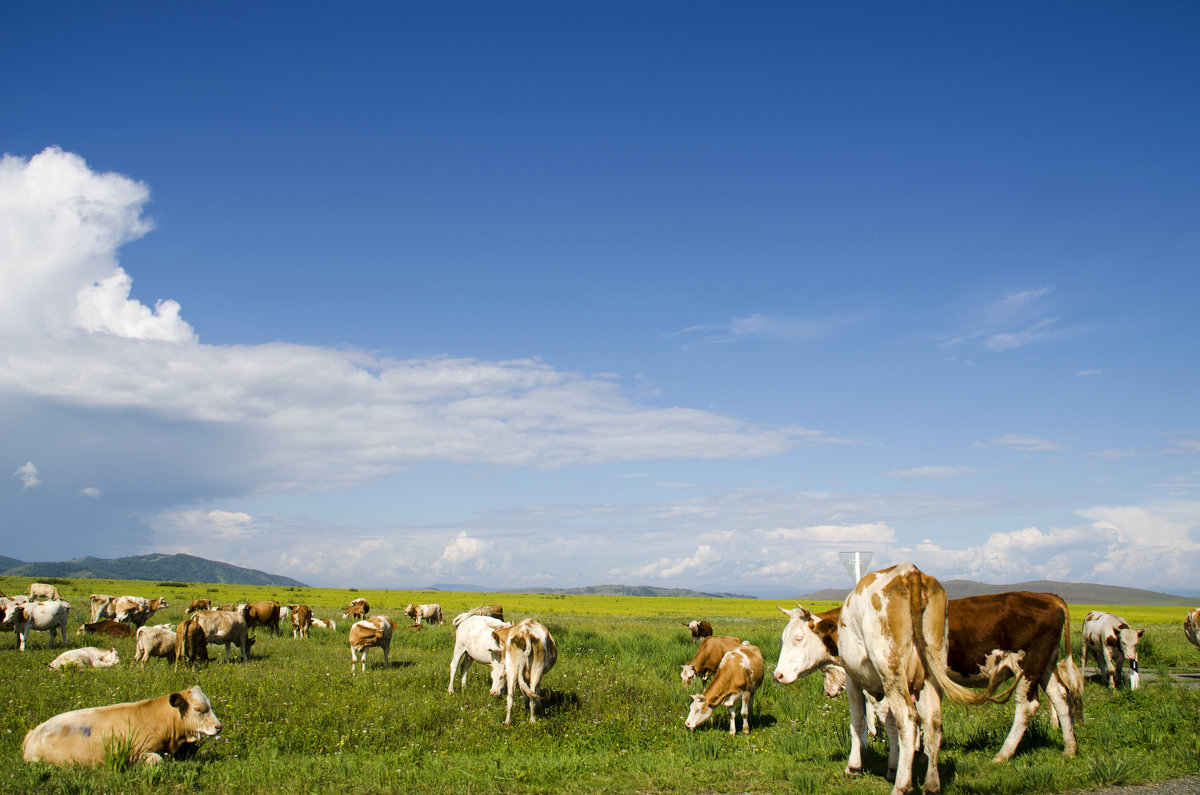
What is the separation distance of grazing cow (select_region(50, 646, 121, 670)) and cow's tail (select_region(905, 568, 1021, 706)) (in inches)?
803

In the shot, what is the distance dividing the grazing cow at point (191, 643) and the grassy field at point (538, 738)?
2.58ft

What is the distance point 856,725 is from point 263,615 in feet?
85.5

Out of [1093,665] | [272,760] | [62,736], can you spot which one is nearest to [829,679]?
[272,760]

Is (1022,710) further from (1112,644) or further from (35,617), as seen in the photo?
(35,617)

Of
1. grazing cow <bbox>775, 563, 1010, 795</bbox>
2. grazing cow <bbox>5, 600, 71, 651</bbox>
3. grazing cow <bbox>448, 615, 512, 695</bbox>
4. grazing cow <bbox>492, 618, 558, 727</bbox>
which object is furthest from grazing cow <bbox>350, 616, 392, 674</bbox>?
grazing cow <bbox>775, 563, 1010, 795</bbox>

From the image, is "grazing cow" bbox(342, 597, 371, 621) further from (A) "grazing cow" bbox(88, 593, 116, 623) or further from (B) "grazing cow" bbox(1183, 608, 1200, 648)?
(B) "grazing cow" bbox(1183, 608, 1200, 648)

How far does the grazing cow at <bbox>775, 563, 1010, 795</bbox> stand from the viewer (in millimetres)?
8039

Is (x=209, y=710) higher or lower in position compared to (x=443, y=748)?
higher

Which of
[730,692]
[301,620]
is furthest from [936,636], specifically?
[301,620]

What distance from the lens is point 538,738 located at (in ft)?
41.0

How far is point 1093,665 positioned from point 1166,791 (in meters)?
19.4

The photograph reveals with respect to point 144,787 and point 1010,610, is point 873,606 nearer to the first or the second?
point 1010,610

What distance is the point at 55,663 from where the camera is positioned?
18.0 meters

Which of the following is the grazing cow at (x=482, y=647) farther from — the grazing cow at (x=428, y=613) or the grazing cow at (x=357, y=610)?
the grazing cow at (x=357, y=610)
